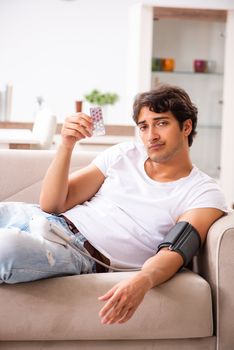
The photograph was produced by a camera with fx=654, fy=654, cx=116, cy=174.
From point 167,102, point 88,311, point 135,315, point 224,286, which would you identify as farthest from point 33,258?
point 167,102

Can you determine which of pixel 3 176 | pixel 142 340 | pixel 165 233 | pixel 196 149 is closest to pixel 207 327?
pixel 142 340

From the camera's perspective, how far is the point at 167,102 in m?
2.00

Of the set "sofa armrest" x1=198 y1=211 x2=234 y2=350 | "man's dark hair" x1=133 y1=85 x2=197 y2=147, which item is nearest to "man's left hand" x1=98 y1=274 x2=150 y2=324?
"sofa armrest" x1=198 y1=211 x2=234 y2=350

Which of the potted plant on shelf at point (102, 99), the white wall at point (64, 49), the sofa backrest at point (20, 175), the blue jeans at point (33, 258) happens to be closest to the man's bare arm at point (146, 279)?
the blue jeans at point (33, 258)

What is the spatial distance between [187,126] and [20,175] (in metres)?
0.64

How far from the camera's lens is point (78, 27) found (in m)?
5.59

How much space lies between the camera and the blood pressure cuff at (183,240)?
1792 millimetres

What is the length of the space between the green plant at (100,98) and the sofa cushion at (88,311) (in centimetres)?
364

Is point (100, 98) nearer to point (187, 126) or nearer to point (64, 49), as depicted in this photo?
point (64, 49)

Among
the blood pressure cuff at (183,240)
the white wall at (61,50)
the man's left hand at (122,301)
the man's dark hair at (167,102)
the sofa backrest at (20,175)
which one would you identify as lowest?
the man's left hand at (122,301)

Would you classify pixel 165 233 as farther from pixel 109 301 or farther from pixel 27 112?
pixel 27 112

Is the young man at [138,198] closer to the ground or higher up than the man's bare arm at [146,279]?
higher up

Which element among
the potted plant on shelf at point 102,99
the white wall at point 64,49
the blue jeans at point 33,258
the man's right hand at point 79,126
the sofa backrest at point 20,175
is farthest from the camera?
the white wall at point 64,49

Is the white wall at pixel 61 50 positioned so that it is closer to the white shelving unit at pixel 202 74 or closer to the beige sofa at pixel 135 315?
the white shelving unit at pixel 202 74
